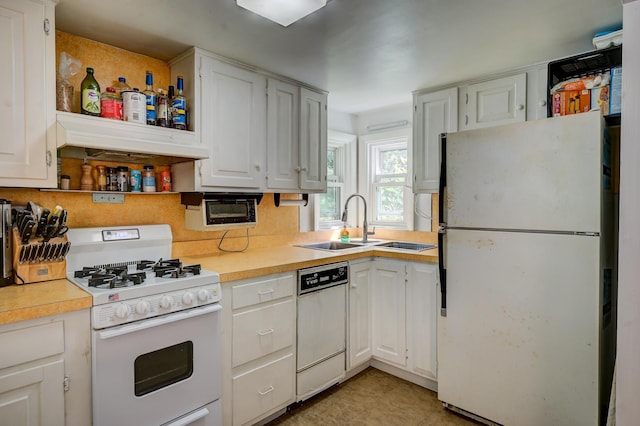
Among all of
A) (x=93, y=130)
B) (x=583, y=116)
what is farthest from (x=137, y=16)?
(x=583, y=116)

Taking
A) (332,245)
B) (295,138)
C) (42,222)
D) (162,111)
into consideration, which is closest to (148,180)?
(162,111)

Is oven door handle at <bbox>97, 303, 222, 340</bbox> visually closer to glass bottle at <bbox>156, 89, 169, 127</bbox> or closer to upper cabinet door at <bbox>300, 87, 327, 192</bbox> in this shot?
glass bottle at <bbox>156, 89, 169, 127</bbox>

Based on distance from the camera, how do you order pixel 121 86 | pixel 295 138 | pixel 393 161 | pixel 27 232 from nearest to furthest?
pixel 27 232
pixel 121 86
pixel 295 138
pixel 393 161

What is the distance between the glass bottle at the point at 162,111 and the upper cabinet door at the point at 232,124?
0.66ft

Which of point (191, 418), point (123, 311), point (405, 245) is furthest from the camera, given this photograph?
point (405, 245)

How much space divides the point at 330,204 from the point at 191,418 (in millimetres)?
2423

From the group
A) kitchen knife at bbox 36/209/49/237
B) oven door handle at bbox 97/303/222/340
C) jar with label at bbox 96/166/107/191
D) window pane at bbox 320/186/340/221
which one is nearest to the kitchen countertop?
oven door handle at bbox 97/303/222/340

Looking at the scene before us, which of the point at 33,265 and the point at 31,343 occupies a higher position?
the point at 33,265

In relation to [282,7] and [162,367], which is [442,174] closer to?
[282,7]

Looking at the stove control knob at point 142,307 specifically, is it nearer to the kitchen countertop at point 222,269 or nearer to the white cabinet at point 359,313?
the kitchen countertop at point 222,269

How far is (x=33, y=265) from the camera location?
65.4 inches

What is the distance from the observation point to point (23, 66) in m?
1.62

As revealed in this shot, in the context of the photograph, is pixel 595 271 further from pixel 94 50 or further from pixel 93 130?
pixel 94 50

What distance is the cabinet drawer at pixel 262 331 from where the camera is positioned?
6.41 ft
